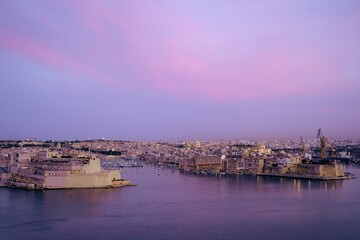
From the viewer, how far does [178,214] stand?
27.4ft

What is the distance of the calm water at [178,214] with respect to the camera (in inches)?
273

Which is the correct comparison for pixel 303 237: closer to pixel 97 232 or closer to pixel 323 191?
pixel 97 232

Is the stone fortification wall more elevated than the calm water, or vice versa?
the stone fortification wall

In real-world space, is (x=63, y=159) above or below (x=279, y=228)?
above

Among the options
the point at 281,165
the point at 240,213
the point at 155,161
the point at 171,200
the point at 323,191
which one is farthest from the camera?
the point at 155,161

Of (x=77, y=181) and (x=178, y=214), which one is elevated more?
(x=77, y=181)

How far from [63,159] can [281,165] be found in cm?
913

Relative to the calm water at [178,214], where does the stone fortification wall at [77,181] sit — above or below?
above

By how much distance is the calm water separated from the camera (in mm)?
6926

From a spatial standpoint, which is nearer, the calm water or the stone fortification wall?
the calm water

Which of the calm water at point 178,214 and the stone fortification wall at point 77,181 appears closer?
the calm water at point 178,214

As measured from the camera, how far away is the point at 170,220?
25.6ft

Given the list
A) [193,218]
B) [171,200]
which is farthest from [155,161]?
[193,218]

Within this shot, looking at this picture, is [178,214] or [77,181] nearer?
[178,214]
